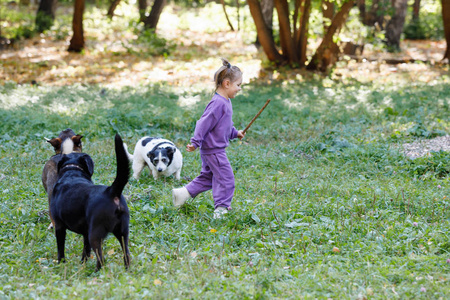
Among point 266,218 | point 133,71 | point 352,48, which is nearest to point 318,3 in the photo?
point 352,48

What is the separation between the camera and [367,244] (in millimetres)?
4992

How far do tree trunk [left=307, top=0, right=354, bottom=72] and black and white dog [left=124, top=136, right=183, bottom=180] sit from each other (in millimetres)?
9389

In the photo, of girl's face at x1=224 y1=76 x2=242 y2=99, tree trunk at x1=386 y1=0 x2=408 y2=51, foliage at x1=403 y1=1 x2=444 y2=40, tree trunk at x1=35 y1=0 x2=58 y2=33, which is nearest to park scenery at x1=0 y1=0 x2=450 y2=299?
girl's face at x1=224 y1=76 x2=242 y2=99

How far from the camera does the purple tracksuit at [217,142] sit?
5.75 metres

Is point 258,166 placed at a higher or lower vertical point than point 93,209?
lower

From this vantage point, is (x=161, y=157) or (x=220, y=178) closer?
(x=220, y=178)

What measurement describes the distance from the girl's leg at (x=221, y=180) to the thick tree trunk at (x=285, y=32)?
1144 centimetres

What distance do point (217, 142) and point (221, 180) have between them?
44cm

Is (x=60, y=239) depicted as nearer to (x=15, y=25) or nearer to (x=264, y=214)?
(x=264, y=214)

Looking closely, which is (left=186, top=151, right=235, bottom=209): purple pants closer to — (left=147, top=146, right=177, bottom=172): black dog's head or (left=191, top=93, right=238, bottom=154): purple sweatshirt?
(left=191, top=93, right=238, bottom=154): purple sweatshirt

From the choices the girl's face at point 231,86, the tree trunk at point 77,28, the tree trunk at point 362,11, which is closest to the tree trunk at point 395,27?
the tree trunk at point 362,11

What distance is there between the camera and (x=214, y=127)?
5.86 meters

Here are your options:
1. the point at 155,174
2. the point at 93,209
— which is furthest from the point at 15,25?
the point at 93,209

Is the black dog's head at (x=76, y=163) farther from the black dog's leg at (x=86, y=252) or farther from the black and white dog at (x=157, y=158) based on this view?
the black and white dog at (x=157, y=158)
